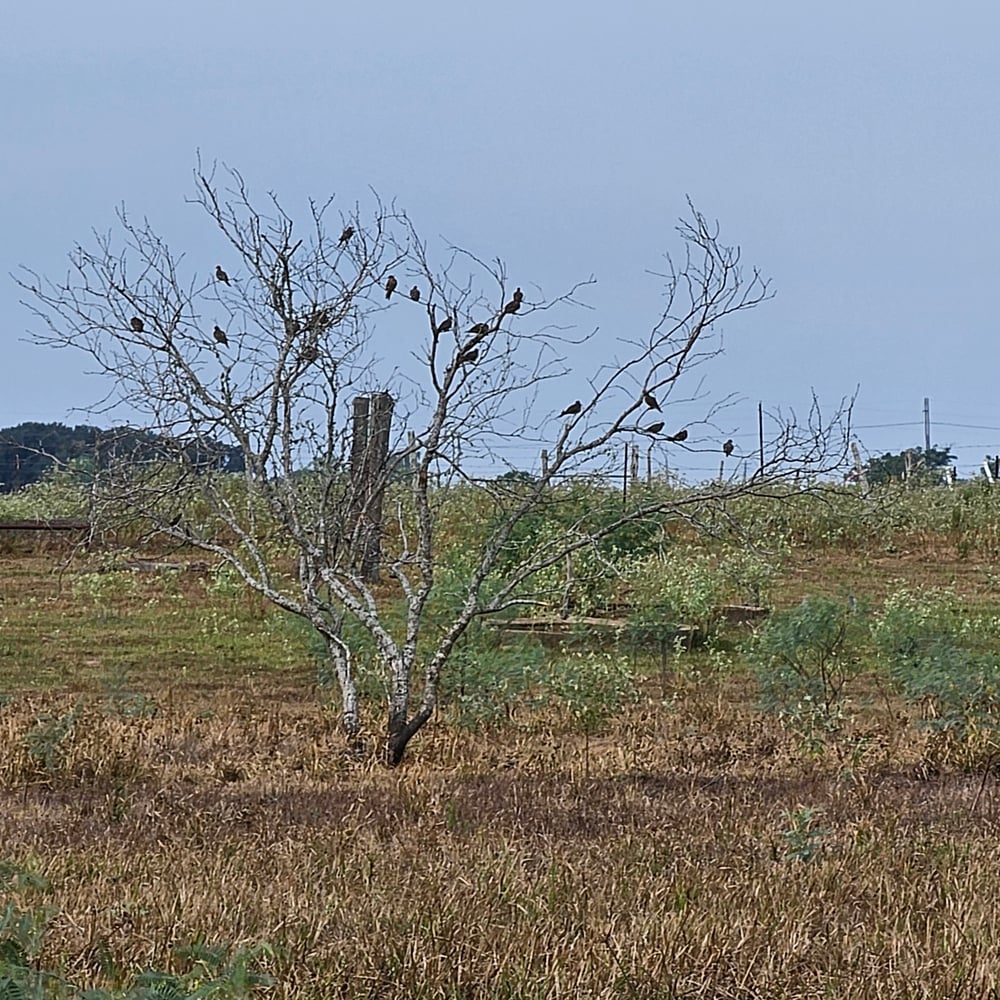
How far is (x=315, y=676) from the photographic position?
12.3 metres

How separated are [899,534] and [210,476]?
14.9 meters

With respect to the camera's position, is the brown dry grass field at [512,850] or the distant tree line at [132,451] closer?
the brown dry grass field at [512,850]

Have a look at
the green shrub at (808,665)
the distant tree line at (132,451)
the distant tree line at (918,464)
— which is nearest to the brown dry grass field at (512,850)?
the green shrub at (808,665)

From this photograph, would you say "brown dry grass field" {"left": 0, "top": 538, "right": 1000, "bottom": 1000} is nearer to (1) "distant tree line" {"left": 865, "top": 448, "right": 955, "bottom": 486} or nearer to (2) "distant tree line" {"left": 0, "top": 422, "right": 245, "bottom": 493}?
(2) "distant tree line" {"left": 0, "top": 422, "right": 245, "bottom": 493}

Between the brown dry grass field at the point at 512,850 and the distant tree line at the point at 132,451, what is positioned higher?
the distant tree line at the point at 132,451

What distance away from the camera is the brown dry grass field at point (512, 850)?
164 inches

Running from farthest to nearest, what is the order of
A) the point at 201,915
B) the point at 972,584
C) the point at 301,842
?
the point at 972,584 < the point at 301,842 < the point at 201,915

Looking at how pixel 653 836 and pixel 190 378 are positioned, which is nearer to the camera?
pixel 653 836

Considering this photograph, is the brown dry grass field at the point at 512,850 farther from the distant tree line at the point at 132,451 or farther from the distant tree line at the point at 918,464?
the distant tree line at the point at 918,464

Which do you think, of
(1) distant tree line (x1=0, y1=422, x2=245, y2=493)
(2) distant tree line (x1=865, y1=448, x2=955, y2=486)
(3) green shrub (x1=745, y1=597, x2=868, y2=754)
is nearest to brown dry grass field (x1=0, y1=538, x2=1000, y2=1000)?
(3) green shrub (x1=745, y1=597, x2=868, y2=754)

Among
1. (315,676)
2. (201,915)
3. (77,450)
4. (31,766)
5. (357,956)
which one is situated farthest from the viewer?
(315,676)

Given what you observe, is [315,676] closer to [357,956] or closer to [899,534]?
[357,956]

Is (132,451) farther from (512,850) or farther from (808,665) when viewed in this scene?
(808,665)

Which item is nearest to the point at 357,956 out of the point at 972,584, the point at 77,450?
the point at 77,450
